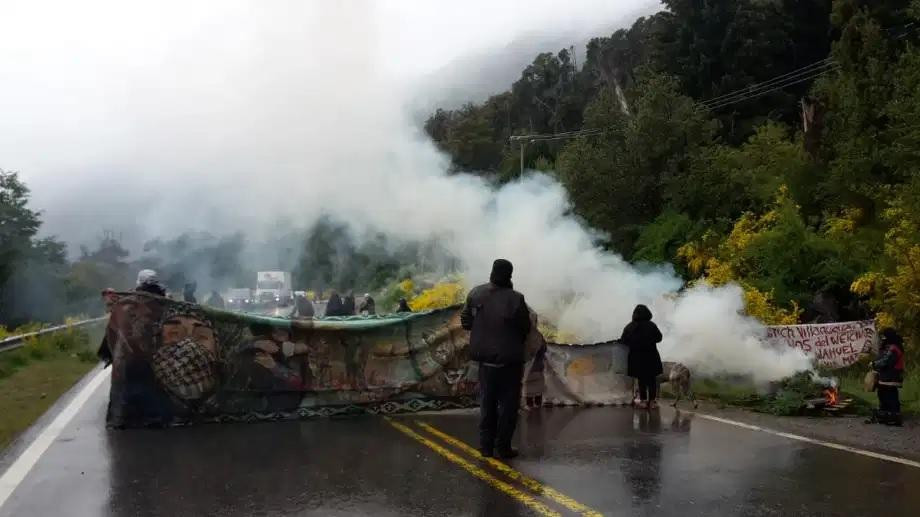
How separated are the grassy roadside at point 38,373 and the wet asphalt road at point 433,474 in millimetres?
2099

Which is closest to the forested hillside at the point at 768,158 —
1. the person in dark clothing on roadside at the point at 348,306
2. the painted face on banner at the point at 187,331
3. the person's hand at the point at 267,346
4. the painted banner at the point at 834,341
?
the painted banner at the point at 834,341

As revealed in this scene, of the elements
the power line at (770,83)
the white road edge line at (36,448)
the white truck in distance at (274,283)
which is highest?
the power line at (770,83)

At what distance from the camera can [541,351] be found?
11492 mm

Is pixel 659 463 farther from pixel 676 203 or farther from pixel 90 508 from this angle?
pixel 676 203

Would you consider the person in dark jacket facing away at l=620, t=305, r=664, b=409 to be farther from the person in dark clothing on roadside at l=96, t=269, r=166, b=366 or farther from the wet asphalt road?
the person in dark clothing on roadside at l=96, t=269, r=166, b=366

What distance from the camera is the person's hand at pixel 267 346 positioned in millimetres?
11000

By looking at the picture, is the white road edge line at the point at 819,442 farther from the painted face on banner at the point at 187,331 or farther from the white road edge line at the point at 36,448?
the white road edge line at the point at 36,448

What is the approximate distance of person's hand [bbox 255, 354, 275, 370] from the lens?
430 inches

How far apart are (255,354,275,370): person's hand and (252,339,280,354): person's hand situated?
0.23 feet

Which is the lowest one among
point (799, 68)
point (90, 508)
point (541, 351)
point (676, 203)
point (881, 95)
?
point (90, 508)

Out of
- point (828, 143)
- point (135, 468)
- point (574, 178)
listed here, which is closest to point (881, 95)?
point (828, 143)

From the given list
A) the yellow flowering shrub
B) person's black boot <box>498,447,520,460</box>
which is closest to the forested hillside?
the yellow flowering shrub

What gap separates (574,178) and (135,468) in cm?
2082

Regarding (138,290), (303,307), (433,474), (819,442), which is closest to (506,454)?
(433,474)
